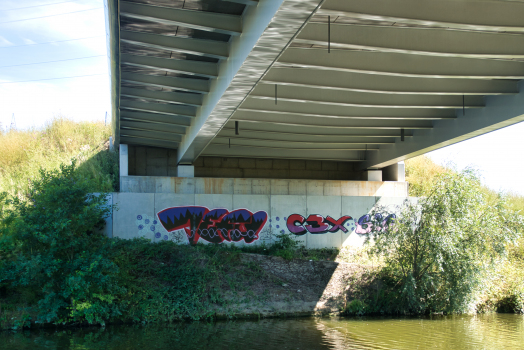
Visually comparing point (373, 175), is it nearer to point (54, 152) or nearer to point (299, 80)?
point (299, 80)

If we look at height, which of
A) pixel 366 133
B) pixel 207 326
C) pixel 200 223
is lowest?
pixel 207 326

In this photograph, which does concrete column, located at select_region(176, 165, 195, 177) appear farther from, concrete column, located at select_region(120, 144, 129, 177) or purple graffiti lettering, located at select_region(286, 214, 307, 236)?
purple graffiti lettering, located at select_region(286, 214, 307, 236)

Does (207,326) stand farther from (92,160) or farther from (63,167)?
(92,160)

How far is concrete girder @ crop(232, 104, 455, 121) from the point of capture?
15241 millimetres

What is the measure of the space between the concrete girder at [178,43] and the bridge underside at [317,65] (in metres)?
0.02

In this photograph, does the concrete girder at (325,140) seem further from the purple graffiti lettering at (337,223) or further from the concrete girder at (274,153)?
the purple graffiti lettering at (337,223)

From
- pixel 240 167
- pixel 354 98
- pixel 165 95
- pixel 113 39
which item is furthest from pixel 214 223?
pixel 113 39

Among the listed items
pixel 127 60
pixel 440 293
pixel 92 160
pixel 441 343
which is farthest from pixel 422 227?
pixel 92 160

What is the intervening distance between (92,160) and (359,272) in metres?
17.2

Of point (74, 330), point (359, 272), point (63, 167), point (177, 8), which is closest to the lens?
point (177, 8)

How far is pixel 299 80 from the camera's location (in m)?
12.3

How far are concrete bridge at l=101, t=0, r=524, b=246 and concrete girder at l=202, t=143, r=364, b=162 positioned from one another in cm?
11

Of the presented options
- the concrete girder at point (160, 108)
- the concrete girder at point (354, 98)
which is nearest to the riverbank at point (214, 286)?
the concrete girder at point (160, 108)

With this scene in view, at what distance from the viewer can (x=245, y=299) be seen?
16719 mm
